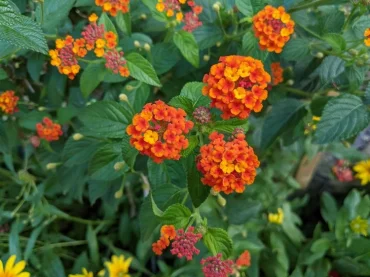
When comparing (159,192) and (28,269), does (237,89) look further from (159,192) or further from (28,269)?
(28,269)

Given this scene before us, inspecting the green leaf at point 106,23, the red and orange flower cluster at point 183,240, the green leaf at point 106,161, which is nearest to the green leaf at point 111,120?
the green leaf at point 106,161

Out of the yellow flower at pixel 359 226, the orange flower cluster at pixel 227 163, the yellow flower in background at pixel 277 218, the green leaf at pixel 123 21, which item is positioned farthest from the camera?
the yellow flower in background at pixel 277 218

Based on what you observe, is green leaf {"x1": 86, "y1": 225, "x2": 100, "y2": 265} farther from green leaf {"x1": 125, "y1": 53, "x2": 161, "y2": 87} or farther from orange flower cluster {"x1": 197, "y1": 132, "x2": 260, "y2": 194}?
orange flower cluster {"x1": 197, "y1": 132, "x2": 260, "y2": 194}

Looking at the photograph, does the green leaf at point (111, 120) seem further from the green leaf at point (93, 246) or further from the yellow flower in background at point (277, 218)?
the yellow flower in background at point (277, 218)

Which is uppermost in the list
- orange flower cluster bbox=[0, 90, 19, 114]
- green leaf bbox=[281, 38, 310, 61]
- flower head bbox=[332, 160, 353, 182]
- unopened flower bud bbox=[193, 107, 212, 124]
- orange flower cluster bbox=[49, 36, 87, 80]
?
orange flower cluster bbox=[49, 36, 87, 80]

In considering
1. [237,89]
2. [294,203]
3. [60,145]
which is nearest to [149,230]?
[237,89]

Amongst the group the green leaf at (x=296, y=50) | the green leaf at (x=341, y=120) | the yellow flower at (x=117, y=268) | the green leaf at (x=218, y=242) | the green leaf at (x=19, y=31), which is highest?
the green leaf at (x=19, y=31)

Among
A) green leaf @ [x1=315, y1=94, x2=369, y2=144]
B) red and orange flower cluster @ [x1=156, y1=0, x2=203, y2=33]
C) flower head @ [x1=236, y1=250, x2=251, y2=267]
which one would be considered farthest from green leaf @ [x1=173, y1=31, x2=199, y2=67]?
flower head @ [x1=236, y1=250, x2=251, y2=267]
